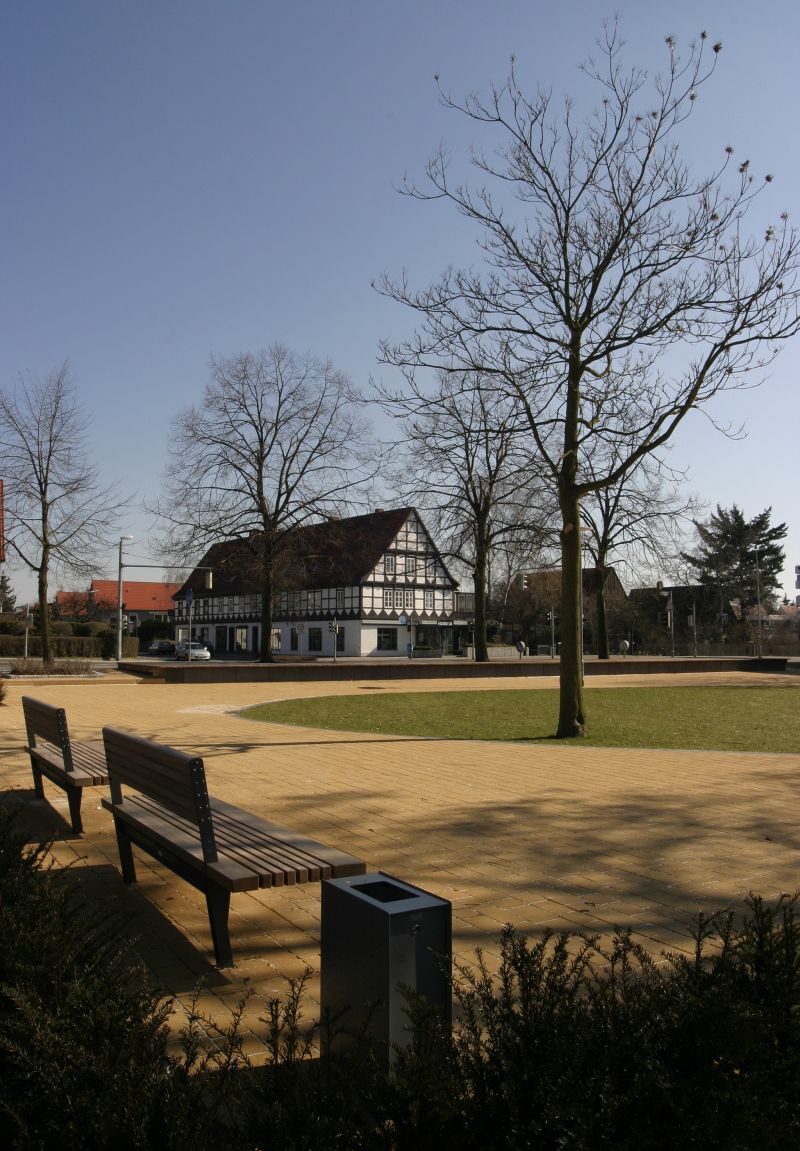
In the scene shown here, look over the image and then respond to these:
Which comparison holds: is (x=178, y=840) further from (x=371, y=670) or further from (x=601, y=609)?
(x=601, y=609)

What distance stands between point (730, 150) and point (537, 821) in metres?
9.59

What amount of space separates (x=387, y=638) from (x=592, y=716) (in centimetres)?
5036

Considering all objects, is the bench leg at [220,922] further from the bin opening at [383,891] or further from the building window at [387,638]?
the building window at [387,638]

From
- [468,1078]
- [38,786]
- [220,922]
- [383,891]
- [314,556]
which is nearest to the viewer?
[468,1078]

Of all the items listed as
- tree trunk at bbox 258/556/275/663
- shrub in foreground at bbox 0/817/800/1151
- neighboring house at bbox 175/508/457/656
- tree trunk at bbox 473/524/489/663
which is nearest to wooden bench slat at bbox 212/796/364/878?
shrub in foreground at bbox 0/817/800/1151

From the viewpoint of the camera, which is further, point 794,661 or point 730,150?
point 794,661

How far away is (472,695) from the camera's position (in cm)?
2378

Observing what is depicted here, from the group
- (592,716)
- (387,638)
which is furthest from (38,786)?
(387,638)

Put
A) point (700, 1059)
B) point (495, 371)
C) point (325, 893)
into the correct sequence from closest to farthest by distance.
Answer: point (700, 1059) < point (325, 893) < point (495, 371)

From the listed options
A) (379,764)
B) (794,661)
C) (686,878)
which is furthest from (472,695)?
(794,661)

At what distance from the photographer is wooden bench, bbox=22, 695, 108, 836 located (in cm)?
675

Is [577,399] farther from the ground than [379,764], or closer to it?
farther from the ground

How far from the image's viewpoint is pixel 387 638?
6769 centimetres

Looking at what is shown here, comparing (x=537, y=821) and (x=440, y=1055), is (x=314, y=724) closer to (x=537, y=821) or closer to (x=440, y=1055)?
(x=537, y=821)
